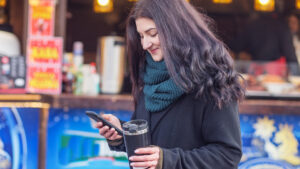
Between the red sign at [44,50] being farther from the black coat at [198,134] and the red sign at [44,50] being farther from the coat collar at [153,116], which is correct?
the black coat at [198,134]

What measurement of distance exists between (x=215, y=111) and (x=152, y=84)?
340mm

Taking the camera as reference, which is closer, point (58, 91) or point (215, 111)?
point (215, 111)

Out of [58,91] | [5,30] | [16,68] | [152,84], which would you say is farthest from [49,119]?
[152,84]

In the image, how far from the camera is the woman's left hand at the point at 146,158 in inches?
54.7

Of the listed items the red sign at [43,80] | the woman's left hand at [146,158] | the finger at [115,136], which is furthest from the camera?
the red sign at [43,80]

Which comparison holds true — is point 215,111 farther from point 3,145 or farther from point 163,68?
point 3,145

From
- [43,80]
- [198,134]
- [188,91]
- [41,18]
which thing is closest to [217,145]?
[198,134]

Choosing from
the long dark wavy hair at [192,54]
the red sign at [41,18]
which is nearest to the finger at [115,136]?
the long dark wavy hair at [192,54]

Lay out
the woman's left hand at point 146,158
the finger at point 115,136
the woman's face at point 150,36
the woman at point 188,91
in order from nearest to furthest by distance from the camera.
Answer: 1. the woman's left hand at point 146,158
2. the woman at point 188,91
3. the woman's face at point 150,36
4. the finger at point 115,136

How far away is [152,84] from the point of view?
172cm

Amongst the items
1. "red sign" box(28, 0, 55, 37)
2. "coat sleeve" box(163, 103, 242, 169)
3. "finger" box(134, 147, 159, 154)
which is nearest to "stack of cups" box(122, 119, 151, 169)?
"finger" box(134, 147, 159, 154)

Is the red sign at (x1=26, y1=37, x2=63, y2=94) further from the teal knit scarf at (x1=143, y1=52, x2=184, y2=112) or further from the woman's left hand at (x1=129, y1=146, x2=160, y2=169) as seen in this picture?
the woman's left hand at (x1=129, y1=146, x2=160, y2=169)

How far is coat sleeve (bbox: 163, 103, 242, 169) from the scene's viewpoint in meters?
1.49

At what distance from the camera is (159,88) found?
1646mm
